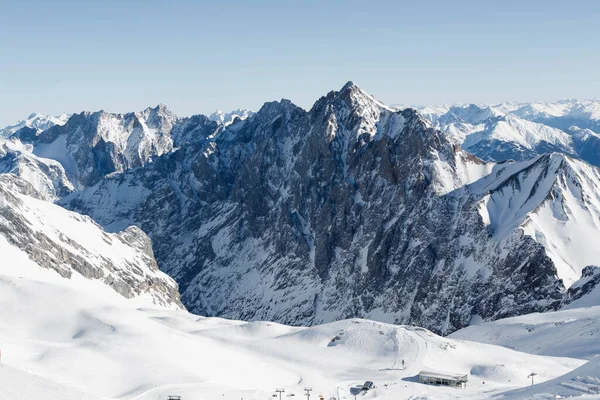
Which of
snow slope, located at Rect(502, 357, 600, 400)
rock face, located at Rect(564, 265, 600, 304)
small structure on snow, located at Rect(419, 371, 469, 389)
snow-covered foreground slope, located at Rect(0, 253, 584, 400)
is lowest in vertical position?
snow slope, located at Rect(502, 357, 600, 400)

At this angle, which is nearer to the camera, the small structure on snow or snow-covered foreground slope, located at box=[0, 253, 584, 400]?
snow-covered foreground slope, located at box=[0, 253, 584, 400]

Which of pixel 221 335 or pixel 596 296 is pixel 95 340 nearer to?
pixel 221 335

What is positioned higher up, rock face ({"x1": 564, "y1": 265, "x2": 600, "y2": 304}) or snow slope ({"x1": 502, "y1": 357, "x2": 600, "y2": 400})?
rock face ({"x1": 564, "y1": 265, "x2": 600, "y2": 304})

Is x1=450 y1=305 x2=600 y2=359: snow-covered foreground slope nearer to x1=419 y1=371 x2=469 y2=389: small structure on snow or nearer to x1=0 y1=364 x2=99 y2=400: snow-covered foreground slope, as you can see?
x1=419 y1=371 x2=469 y2=389: small structure on snow

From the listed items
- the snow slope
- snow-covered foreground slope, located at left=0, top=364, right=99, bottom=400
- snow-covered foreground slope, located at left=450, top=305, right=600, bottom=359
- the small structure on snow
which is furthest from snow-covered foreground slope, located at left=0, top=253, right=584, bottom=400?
the snow slope

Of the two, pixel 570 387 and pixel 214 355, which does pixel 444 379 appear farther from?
pixel 214 355

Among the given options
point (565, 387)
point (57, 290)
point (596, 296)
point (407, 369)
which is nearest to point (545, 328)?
point (596, 296)

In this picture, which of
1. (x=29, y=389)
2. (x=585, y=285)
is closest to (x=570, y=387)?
(x=29, y=389)
